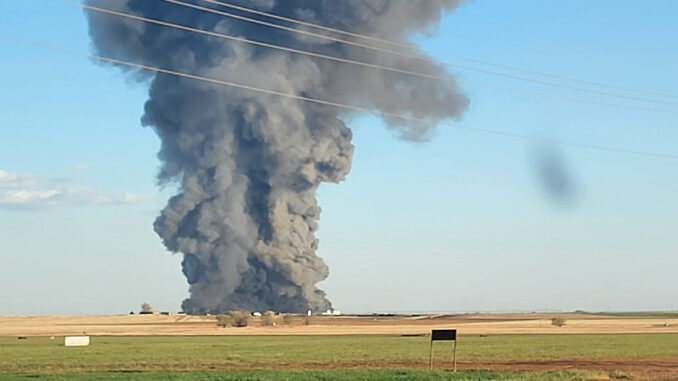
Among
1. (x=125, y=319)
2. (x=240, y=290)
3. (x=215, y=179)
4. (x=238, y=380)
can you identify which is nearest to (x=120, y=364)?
(x=238, y=380)

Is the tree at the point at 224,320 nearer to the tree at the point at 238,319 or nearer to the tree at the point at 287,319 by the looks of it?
the tree at the point at 238,319

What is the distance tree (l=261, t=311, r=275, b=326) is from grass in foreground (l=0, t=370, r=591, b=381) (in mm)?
97127

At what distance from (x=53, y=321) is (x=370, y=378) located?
14438cm

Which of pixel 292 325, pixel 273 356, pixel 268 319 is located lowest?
pixel 273 356

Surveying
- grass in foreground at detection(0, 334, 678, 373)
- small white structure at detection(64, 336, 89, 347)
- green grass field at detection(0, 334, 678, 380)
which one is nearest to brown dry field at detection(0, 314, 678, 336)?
small white structure at detection(64, 336, 89, 347)

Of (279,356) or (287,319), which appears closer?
(279,356)

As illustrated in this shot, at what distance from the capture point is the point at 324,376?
4219cm

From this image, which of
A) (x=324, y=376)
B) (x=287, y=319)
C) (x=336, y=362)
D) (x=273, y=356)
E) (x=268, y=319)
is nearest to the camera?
(x=324, y=376)

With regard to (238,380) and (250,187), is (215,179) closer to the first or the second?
(250,187)

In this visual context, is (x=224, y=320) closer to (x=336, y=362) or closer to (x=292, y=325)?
(x=292, y=325)

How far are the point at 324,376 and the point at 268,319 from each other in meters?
103

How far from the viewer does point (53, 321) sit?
176m

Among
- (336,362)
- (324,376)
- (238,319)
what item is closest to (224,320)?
(238,319)

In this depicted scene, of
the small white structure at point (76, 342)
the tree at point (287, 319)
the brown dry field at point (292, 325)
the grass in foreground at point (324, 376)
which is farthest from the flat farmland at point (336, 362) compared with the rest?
the tree at point (287, 319)
